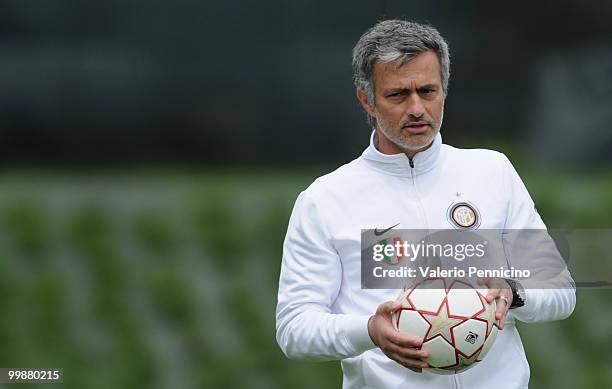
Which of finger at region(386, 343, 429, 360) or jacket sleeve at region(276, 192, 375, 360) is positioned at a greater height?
jacket sleeve at region(276, 192, 375, 360)

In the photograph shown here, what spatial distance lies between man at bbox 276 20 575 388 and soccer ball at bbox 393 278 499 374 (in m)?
0.14

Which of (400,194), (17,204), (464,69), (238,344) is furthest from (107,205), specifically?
(400,194)

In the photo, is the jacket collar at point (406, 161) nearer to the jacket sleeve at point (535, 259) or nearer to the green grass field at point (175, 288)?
the jacket sleeve at point (535, 259)

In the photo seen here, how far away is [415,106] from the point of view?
387 centimetres

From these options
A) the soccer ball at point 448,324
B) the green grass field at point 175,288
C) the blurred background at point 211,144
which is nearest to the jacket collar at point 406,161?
the soccer ball at point 448,324

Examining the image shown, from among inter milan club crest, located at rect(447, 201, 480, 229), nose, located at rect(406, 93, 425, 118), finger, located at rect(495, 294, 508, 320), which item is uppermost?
nose, located at rect(406, 93, 425, 118)

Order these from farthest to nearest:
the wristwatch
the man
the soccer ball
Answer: the man < the wristwatch < the soccer ball

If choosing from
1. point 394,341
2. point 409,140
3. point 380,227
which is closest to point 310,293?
point 380,227

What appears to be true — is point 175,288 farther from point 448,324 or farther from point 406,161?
point 448,324

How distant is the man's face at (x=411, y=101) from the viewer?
12.7 ft

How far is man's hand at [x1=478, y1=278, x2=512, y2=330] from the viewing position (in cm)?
368

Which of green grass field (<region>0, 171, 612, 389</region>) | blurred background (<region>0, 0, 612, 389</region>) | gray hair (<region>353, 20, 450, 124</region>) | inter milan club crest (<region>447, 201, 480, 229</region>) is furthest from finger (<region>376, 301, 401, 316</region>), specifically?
blurred background (<region>0, 0, 612, 389</region>)

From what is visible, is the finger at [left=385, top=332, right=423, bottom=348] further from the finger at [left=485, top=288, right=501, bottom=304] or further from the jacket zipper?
the jacket zipper

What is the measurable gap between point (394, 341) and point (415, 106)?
71cm
